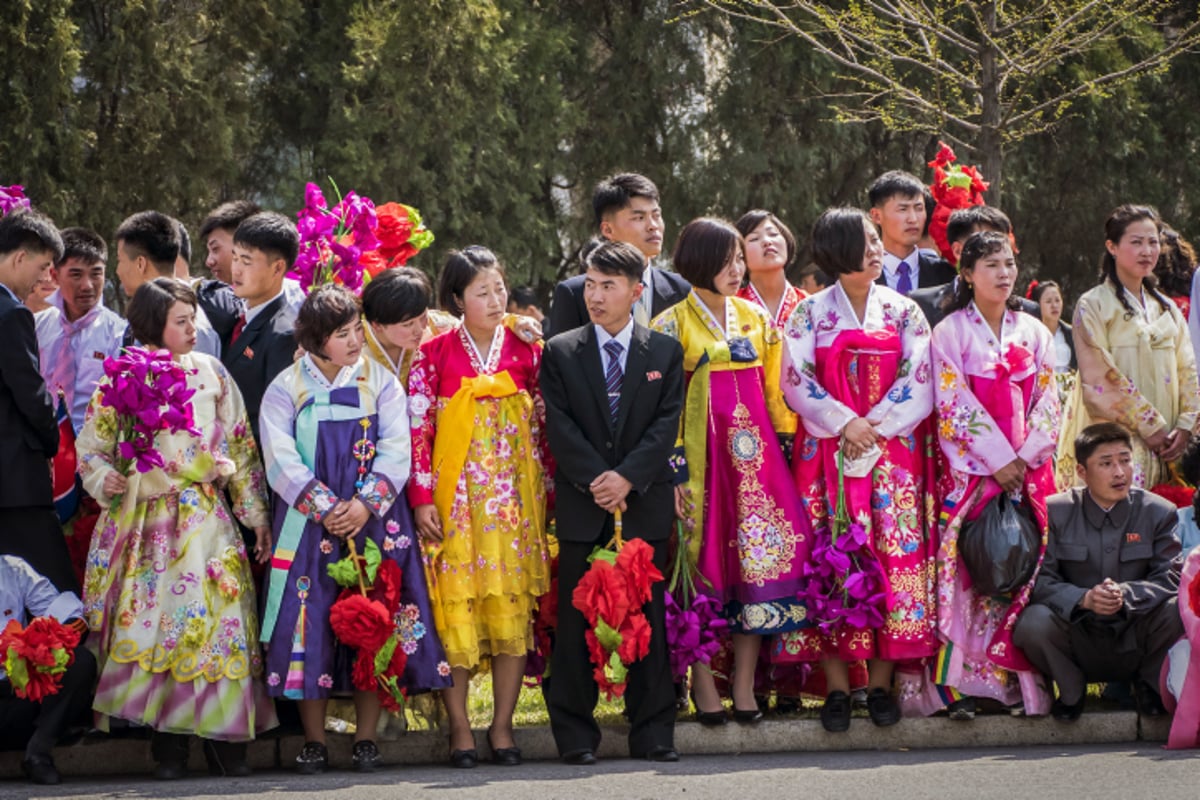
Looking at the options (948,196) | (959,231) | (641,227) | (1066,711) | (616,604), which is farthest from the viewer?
(948,196)

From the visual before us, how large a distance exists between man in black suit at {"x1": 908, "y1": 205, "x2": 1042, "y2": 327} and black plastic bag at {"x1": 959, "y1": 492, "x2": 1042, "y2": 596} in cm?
97

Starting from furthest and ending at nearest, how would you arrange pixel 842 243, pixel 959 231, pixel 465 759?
pixel 959 231, pixel 842 243, pixel 465 759

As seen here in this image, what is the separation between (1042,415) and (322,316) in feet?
9.37

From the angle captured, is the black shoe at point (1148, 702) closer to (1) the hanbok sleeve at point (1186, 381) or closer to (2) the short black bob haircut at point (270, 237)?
(1) the hanbok sleeve at point (1186, 381)

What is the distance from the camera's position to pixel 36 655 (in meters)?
5.59

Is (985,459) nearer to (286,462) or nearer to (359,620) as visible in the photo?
(359,620)

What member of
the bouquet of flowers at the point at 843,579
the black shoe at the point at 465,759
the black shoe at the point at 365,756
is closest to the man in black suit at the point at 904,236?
the bouquet of flowers at the point at 843,579

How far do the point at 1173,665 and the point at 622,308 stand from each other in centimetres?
251

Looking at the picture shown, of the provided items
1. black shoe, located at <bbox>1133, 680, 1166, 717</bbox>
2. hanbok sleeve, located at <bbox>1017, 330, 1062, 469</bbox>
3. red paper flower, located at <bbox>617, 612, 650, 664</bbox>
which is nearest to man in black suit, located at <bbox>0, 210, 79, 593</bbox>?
red paper flower, located at <bbox>617, 612, 650, 664</bbox>

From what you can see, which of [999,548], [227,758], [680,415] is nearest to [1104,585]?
[999,548]

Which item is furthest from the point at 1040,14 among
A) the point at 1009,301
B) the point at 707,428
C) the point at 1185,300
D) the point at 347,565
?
the point at 347,565

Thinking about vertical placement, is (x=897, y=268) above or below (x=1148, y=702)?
above

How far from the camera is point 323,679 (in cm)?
575

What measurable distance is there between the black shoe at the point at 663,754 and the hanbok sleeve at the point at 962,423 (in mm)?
1592
